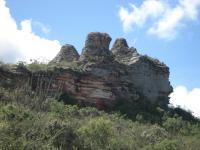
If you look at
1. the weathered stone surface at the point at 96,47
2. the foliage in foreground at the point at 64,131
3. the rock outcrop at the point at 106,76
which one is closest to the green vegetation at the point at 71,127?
the foliage in foreground at the point at 64,131

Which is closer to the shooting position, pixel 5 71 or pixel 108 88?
pixel 5 71

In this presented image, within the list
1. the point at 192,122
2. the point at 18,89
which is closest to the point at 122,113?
the point at 192,122

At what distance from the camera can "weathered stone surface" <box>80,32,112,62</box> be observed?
36.5 metres

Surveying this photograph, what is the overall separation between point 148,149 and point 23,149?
270 inches

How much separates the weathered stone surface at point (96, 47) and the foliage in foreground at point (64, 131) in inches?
269

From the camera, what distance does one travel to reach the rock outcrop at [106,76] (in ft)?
112

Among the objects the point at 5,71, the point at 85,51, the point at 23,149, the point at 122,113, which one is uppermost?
the point at 85,51

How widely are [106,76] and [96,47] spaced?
8.52 feet

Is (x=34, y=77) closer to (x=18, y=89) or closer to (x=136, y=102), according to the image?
(x=18, y=89)

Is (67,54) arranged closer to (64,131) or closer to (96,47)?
(96,47)

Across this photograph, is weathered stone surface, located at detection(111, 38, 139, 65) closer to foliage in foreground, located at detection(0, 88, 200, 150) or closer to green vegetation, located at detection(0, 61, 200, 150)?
green vegetation, located at detection(0, 61, 200, 150)

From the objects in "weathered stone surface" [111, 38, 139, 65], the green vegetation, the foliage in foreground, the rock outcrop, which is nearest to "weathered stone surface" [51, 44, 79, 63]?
the rock outcrop

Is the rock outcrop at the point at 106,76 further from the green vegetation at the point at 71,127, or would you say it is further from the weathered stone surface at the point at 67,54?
the green vegetation at the point at 71,127

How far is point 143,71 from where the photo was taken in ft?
127
